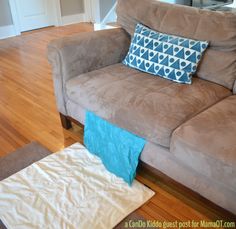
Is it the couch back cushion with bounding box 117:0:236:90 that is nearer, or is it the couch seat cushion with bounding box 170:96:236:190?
the couch seat cushion with bounding box 170:96:236:190

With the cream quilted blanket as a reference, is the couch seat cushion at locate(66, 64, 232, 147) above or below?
above

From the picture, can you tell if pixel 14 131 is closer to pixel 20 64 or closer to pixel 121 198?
pixel 121 198

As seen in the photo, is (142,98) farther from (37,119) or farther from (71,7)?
(71,7)

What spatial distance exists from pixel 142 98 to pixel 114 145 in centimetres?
34

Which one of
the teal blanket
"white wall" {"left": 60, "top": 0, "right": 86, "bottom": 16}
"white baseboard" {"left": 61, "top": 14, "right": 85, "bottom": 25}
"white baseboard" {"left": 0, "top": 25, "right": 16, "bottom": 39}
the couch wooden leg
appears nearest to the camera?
the teal blanket

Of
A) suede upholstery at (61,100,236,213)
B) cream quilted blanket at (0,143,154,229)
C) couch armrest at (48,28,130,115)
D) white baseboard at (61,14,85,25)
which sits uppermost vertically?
couch armrest at (48,28,130,115)

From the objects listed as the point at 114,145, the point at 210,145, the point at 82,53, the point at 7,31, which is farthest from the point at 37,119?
the point at 7,31

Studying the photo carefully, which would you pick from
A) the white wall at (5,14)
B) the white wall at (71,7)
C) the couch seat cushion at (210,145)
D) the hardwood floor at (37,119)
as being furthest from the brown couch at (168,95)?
the white wall at (71,7)

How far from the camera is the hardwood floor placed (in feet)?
4.72

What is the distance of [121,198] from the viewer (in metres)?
1.49

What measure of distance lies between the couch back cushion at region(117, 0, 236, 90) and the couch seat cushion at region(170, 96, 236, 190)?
0.39 metres

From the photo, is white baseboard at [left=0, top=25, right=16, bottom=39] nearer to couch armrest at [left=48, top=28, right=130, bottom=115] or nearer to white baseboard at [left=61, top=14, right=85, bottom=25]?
white baseboard at [left=61, top=14, right=85, bottom=25]

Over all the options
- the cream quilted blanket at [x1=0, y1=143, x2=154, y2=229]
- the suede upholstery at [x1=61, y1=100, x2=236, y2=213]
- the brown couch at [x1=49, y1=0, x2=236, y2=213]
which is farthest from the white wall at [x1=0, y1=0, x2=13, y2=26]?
the suede upholstery at [x1=61, y1=100, x2=236, y2=213]

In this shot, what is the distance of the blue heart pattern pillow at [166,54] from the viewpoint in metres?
1.65
